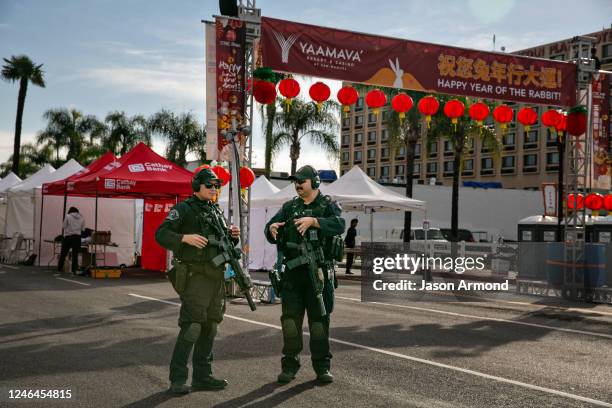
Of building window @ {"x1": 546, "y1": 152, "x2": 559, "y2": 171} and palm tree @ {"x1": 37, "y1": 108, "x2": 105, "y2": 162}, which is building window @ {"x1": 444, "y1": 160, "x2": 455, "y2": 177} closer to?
building window @ {"x1": 546, "y1": 152, "x2": 559, "y2": 171}

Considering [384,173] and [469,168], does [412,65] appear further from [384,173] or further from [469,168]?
[384,173]

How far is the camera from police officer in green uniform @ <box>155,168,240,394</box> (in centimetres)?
600

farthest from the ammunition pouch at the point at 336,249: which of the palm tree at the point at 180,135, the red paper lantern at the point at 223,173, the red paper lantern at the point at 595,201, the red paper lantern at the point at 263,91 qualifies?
the palm tree at the point at 180,135

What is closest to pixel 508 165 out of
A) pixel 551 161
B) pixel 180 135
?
pixel 551 161

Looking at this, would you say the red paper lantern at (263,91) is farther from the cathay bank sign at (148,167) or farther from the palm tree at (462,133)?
the palm tree at (462,133)

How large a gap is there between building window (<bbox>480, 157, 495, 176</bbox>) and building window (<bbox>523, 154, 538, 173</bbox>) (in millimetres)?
4825

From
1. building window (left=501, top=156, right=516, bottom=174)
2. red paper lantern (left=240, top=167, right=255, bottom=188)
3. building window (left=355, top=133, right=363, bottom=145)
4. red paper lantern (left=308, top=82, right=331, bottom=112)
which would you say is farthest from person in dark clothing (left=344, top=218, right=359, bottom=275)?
building window (left=355, top=133, right=363, bottom=145)

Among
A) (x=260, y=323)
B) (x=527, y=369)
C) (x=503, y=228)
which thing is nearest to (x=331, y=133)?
(x=503, y=228)

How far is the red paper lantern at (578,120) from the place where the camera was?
52.6ft

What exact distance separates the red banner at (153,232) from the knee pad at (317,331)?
15426mm

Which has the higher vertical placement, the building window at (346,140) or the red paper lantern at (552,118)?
the building window at (346,140)

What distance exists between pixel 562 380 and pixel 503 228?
4720 centimetres

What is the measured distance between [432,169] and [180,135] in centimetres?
5194

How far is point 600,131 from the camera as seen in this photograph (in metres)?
16.9
